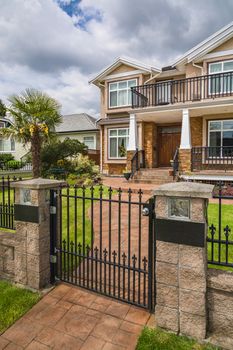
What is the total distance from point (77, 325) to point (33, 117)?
12821 mm

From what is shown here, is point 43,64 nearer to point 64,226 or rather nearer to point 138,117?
point 138,117

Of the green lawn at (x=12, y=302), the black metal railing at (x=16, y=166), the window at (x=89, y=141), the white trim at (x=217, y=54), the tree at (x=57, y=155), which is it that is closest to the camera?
the green lawn at (x=12, y=302)

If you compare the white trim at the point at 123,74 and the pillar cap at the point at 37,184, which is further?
the white trim at the point at 123,74

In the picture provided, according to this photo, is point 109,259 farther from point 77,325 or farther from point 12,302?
point 12,302

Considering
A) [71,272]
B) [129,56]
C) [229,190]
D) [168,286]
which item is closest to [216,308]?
[168,286]

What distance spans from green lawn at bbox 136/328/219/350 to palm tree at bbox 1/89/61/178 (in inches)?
488

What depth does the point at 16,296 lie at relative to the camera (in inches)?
129

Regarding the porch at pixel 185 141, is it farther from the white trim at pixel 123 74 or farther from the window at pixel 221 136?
the white trim at pixel 123 74

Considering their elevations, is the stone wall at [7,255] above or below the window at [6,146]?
below

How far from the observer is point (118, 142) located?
17.3m

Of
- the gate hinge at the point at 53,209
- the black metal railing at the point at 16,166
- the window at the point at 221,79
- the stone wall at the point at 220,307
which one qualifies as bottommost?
the stone wall at the point at 220,307

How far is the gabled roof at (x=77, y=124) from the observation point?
2519 centimetres

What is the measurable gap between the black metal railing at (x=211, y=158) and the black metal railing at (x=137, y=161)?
3357 millimetres

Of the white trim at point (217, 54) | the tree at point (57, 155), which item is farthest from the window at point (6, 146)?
the white trim at point (217, 54)
